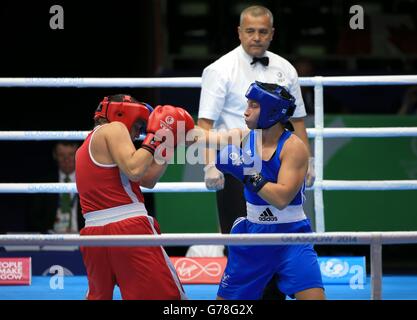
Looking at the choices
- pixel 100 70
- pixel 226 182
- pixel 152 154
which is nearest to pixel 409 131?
pixel 226 182

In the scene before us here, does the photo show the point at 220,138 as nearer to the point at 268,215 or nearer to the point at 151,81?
the point at 268,215

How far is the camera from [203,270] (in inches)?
221

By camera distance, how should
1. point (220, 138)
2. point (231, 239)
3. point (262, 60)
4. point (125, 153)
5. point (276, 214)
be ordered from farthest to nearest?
point (262, 60) < point (220, 138) < point (276, 214) < point (125, 153) < point (231, 239)

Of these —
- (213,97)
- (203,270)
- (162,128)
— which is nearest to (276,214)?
(162,128)

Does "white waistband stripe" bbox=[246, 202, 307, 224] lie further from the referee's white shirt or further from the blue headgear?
the referee's white shirt

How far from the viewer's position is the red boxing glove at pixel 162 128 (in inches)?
150

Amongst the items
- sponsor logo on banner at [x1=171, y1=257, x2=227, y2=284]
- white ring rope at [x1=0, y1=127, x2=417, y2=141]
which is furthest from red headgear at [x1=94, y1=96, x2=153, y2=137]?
sponsor logo on banner at [x1=171, y1=257, x2=227, y2=284]

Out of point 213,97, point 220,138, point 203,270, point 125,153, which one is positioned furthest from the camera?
point 203,270

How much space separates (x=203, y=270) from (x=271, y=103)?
175 cm

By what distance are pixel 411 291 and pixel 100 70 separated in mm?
3677

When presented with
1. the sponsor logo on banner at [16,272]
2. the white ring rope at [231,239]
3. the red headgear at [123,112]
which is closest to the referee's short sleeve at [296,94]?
the red headgear at [123,112]

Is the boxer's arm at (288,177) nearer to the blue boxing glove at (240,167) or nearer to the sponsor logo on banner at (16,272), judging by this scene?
the blue boxing glove at (240,167)

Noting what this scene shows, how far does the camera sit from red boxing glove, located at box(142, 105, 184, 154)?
12.5 feet

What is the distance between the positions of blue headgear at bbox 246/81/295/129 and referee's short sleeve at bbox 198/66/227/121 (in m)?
0.81
